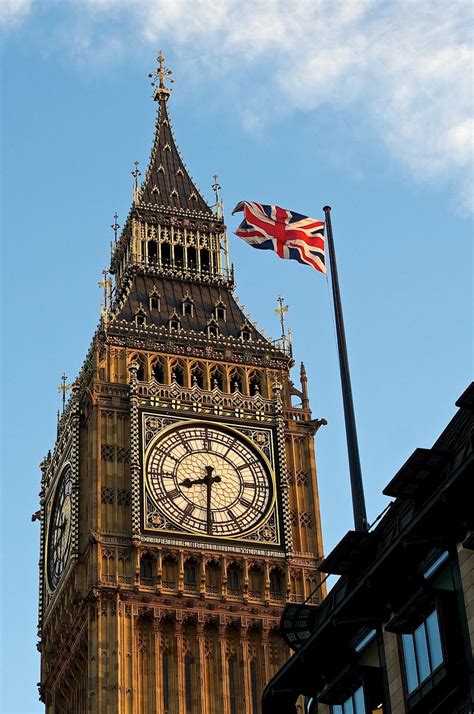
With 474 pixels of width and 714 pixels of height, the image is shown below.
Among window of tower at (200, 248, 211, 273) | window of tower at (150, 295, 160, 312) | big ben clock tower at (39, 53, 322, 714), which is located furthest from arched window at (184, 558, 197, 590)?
window of tower at (200, 248, 211, 273)

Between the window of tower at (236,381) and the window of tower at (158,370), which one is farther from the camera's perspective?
the window of tower at (236,381)

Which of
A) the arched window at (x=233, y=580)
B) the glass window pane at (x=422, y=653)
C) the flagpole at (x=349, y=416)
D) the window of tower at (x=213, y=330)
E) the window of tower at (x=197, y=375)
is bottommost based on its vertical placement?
the glass window pane at (x=422, y=653)

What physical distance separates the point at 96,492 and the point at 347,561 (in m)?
38.2

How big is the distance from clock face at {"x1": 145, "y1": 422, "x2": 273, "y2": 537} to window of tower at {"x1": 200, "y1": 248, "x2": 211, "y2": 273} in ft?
49.2

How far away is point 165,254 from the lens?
98062 millimetres

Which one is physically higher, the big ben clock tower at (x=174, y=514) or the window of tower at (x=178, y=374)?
the window of tower at (x=178, y=374)

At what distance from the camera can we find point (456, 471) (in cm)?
3991

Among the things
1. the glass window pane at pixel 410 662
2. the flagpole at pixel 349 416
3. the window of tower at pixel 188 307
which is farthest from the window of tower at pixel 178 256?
the glass window pane at pixel 410 662

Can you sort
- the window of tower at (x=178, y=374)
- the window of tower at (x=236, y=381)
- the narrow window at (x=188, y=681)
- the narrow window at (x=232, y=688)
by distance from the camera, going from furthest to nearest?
1. the window of tower at (x=236, y=381)
2. the window of tower at (x=178, y=374)
3. the narrow window at (x=232, y=688)
4. the narrow window at (x=188, y=681)

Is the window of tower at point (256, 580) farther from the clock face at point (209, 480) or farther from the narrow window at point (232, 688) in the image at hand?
the narrow window at point (232, 688)

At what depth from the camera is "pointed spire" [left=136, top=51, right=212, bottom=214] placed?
101m

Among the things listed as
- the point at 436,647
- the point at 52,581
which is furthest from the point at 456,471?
the point at 52,581

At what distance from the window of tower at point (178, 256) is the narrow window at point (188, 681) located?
87.7 feet

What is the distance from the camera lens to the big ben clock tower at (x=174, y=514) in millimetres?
78438
